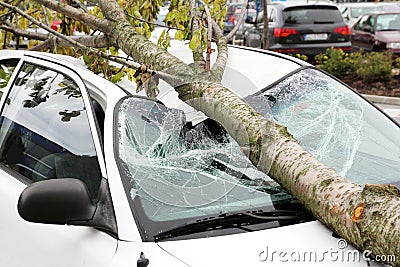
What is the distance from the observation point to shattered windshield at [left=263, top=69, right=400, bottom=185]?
3.23 metres

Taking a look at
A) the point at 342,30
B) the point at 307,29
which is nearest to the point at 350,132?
the point at 307,29

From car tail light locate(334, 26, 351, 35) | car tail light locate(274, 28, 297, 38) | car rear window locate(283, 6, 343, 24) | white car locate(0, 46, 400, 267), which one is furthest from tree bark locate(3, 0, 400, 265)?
car tail light locate(334, 26, 351, 35)

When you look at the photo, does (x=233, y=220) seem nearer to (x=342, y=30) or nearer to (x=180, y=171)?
(x=180, y=171)

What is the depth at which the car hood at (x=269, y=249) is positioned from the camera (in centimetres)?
237

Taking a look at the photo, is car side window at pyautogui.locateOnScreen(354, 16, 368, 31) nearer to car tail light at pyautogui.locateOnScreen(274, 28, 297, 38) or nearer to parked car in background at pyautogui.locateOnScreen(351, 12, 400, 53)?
parked car in background at pyautogui.locateOnScreen(351, 12, 400, 53)

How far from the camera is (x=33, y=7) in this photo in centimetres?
579

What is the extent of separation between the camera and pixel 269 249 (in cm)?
244

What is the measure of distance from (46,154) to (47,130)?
13cm

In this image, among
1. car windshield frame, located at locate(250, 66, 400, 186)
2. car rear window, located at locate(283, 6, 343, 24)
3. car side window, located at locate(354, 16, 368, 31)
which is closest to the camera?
car windshield frame, located at locate(250, 66, 400, 186)

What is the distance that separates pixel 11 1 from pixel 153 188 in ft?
11.0

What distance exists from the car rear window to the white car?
12.1 m

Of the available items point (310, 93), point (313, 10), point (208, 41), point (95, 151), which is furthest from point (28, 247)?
point (313, 10)

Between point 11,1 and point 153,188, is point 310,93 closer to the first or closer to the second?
point 153,188


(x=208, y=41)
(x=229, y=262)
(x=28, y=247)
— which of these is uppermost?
(x=208, y=41)
